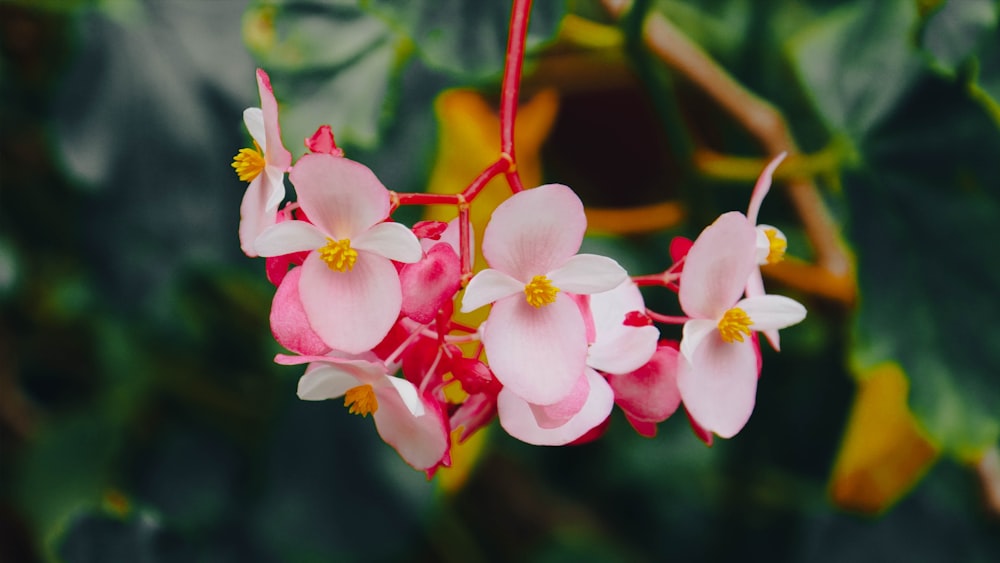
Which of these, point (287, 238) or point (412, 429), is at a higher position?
point (287, 238)

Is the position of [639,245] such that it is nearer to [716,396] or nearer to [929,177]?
[929,177]

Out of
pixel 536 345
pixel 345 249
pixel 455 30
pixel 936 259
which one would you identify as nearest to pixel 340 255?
pixel 345 249

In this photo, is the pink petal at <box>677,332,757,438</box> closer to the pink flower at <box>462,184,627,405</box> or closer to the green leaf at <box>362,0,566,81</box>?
the pink flower at <box>462,184,627,405</box>

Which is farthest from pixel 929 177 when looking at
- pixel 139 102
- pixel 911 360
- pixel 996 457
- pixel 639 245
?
pixel 139 102

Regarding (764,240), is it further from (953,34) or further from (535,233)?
(953,34)

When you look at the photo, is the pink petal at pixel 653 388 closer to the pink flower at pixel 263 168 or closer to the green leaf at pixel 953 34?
the pink flower at pixel 263 168

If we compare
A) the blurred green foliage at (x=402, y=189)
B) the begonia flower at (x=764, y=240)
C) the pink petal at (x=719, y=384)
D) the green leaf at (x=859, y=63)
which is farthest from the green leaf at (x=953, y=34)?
the pink petal at (x=719, y=384)
